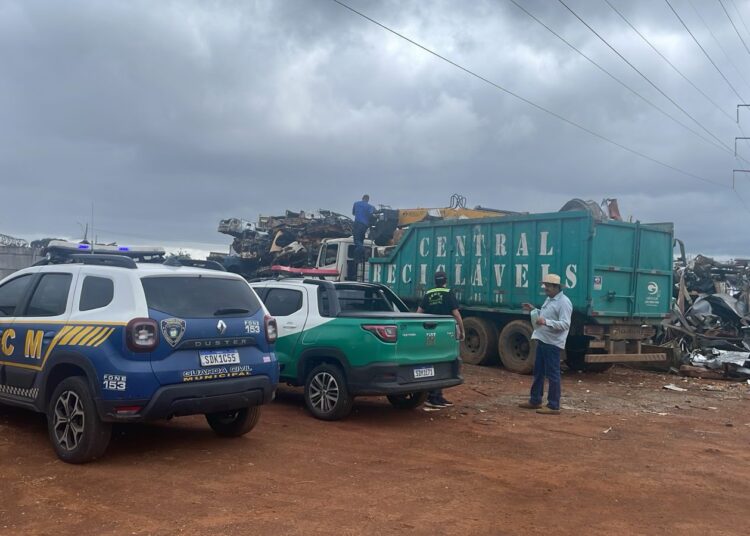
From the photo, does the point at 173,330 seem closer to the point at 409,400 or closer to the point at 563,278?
the point at 409,400

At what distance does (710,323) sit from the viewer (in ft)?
54.2

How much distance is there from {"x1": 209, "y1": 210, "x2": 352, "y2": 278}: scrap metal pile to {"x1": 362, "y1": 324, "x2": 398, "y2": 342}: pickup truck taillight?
36.8 feet

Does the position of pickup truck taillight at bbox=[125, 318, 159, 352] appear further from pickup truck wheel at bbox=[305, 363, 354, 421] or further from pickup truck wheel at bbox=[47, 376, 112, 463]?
pickup truck wheel at bbox=[305, 363, 354, 421]

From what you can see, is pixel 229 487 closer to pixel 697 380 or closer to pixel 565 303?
pixel 565 303

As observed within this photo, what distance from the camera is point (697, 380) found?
43.6 feet

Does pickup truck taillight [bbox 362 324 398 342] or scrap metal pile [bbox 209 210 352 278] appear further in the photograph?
scrap metal pile [bbox 209 210 352 278]

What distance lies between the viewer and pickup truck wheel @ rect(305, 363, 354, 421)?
310 inches

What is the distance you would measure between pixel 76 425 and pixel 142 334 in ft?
3.30

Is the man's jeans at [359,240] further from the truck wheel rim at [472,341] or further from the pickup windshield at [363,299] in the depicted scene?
the pickup windshield at [363,299]

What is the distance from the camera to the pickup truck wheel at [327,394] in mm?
7867

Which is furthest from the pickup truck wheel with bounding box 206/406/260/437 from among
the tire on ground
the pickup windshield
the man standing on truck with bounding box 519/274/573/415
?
the tire on ground

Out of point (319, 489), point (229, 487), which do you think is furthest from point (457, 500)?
point (229, 487)

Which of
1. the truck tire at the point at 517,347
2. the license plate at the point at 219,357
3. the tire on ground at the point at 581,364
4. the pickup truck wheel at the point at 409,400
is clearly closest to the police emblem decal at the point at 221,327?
the license plate at the point at 219,357

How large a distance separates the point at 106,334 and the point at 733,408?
8722 millimetres
